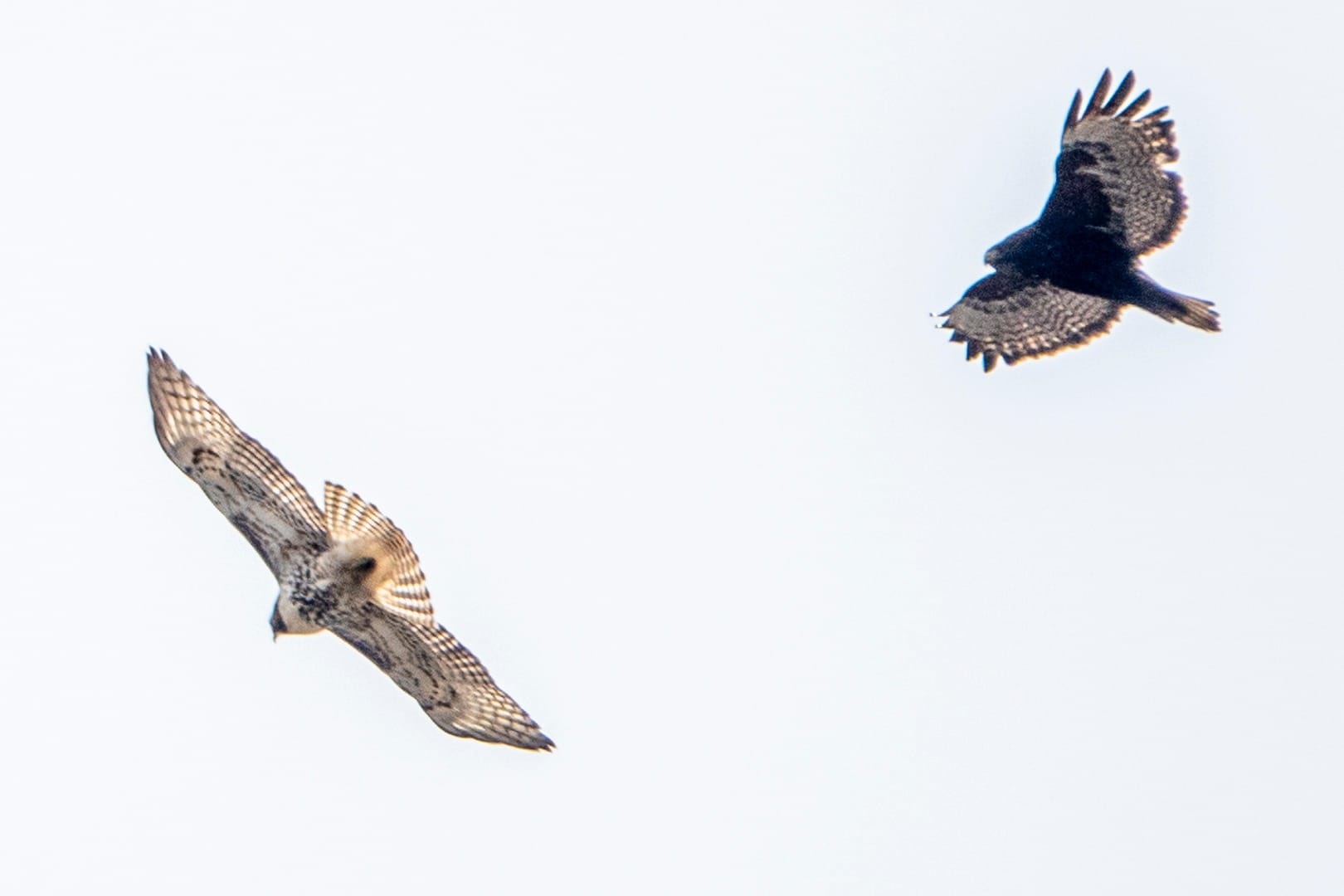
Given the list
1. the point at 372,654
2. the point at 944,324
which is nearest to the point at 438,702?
the point at 372,654

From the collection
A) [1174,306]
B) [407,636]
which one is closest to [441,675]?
[407,636]

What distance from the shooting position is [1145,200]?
535 inches

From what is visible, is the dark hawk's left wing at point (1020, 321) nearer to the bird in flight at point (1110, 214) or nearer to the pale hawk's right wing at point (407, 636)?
the bird in flight at point (1110, 214)

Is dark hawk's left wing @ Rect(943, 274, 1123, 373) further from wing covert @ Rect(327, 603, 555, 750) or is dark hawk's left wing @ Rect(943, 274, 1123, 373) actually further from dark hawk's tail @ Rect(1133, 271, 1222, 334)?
wing covert @ Rect(327, 603, 555, 750)

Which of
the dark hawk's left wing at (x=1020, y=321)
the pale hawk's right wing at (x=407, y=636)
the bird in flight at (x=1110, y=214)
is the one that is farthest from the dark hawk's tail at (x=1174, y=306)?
the pale hawk's right wing at (x=407, y=636)

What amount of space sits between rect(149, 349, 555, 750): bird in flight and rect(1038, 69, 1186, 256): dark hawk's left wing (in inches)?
203

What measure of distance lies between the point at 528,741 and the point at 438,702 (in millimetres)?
618

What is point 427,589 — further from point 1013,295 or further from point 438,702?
point 1013,295

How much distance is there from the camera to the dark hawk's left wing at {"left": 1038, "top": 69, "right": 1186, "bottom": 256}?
528 inches

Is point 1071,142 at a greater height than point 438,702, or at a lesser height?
greater

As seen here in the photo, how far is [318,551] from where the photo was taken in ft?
38.7

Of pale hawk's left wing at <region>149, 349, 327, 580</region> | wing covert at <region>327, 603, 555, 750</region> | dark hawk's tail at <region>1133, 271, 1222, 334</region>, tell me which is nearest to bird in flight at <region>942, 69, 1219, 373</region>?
dark hawk's tail at <region>1133, 271, 1222, 334</region>

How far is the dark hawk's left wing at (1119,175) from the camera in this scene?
528 inches

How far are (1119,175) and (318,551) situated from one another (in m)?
5.90
